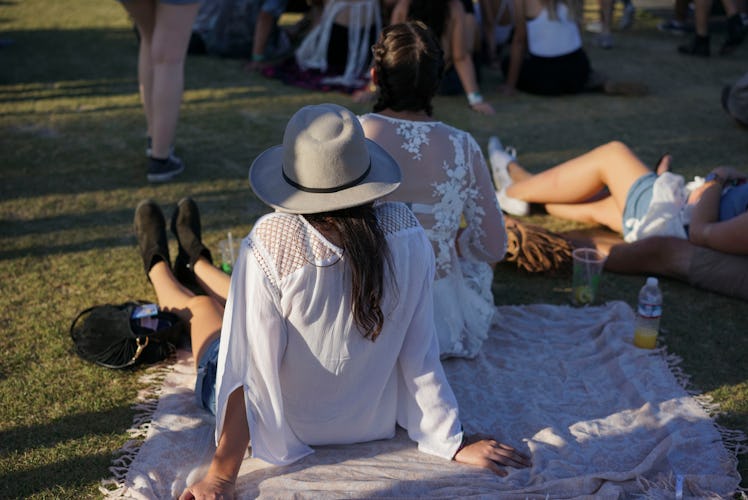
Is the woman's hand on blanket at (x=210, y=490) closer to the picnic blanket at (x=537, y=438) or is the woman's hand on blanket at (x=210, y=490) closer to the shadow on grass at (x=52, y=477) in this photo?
the picnic blanket at (x=537, y=438)

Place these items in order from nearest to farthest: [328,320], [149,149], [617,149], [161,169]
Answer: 1. [328,320]
2. [617,149]
3. [161,169]
4. [149,149]

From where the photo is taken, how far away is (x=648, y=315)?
10.7ft

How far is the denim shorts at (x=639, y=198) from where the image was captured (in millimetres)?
4055

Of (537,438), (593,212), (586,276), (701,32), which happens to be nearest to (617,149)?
(593,212)

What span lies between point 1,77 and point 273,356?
19.6ft

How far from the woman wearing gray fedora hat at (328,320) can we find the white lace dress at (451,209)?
0.56 m

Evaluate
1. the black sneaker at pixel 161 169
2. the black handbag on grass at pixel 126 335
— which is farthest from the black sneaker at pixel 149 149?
the black handbag on grass at pixel 126 335

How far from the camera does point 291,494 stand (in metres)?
2.36

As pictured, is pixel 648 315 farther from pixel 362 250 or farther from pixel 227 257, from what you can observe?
pixel 227 257

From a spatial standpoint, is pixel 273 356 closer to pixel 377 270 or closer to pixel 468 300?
pixel 377 270

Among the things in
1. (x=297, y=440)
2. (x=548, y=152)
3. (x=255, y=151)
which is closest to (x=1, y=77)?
(x=255, y=151)

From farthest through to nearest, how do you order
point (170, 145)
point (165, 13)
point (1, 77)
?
point (1, 77)
point (170, 145)
point (165, 13)

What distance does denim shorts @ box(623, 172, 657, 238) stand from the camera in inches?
160

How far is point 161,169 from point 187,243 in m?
1.45
